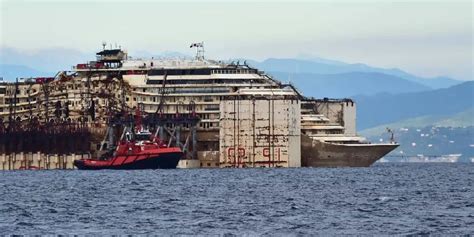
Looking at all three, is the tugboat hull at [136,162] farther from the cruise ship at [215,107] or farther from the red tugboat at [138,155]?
the cruise ship at [215,107]

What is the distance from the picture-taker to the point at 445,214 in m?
95.6

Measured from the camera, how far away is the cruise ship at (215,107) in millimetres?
186625

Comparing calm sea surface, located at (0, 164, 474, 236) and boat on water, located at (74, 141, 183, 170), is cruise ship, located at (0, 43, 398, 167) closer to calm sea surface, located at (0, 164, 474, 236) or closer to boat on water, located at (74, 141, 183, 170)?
boat on water, located at (74, 141, 183, 170)

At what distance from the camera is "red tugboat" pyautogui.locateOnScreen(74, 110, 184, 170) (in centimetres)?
18425

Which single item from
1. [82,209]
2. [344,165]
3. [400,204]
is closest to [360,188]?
[400,204]

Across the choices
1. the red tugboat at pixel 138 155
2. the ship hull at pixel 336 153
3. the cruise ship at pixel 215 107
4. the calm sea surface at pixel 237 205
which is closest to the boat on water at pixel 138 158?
the red tugboat at pixel 138 155

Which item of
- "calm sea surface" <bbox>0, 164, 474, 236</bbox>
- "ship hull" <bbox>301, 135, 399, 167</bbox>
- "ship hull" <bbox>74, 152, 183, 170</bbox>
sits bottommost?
"calm sea surface" <bbox>0, 164, 474, 236</bbox>

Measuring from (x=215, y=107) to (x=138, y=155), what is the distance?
11.8 meters

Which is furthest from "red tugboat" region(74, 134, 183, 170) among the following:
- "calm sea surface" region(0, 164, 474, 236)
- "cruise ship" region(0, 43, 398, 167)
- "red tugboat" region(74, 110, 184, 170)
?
"calm sea surface" region(0, 164, 474, 236)

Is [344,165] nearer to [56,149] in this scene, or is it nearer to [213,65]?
[213,65]

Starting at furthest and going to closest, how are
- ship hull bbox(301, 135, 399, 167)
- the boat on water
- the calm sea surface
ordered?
ship hull bbox(301, 135, 399, 167)
the boat on water
the calm sea surface

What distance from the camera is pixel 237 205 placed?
10481cm

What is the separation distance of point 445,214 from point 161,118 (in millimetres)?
96538

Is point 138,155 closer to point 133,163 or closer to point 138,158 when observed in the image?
point 138,158
